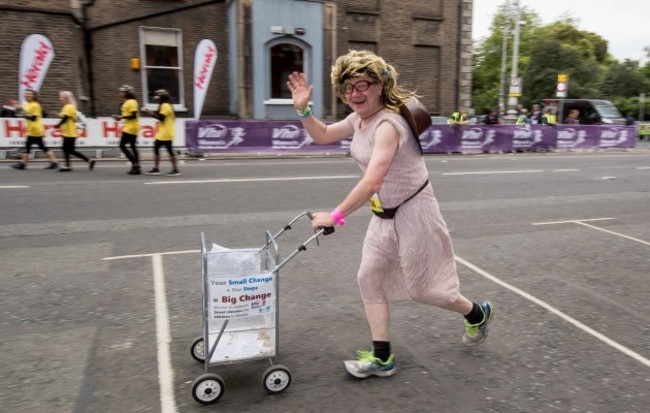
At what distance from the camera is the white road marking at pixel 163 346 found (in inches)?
112

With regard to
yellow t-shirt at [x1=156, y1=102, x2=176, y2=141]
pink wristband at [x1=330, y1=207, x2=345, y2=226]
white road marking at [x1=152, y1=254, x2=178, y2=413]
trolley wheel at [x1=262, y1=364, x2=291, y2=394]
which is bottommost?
white road marking at [x1=152, y1=254, x2=178, y2=413]

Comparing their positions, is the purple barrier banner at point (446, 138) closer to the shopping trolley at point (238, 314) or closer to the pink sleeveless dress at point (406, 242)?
the pink sleeveless dress at point (406, 242)

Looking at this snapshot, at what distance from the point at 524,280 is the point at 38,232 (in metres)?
5.61

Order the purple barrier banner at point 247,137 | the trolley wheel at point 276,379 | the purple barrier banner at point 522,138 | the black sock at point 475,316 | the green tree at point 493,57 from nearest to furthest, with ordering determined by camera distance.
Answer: the trolley wheel at point 276,379 < the black sock at point 475,316 < the purple barrier banner at point 247,137 < the purple barrier banner at point 522,138 < the green tree at point 493,57

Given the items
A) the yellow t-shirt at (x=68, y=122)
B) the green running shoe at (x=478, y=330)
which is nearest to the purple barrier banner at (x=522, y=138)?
the yellow t-shirt at (x=68, y=122)

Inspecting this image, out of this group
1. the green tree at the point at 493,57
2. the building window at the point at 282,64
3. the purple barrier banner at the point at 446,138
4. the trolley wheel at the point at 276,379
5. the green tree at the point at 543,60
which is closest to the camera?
the trolley wheel at the point at 276,379

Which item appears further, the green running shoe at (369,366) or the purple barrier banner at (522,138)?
the purple barrier banner at (522,138)

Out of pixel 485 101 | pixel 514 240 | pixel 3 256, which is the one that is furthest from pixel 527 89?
pixel 3 256

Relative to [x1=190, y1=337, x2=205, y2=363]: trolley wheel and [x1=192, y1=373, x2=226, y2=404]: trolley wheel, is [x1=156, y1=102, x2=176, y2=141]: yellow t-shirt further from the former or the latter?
[x1=192, y1=373, x2=226, y2=404]: trolley wheel

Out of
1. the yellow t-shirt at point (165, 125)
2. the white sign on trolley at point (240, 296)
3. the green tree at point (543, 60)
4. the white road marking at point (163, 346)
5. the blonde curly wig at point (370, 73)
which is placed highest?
the green tree at point (543, 60)

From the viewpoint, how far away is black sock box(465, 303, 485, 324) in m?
3.40

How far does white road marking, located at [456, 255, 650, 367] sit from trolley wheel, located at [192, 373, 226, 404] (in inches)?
Result: 108

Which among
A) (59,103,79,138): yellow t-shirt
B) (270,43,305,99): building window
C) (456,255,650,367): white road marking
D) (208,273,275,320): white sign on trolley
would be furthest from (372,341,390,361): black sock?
(270,43,305,99): building window

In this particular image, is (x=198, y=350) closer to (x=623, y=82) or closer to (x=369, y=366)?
(x=369, y=366)
